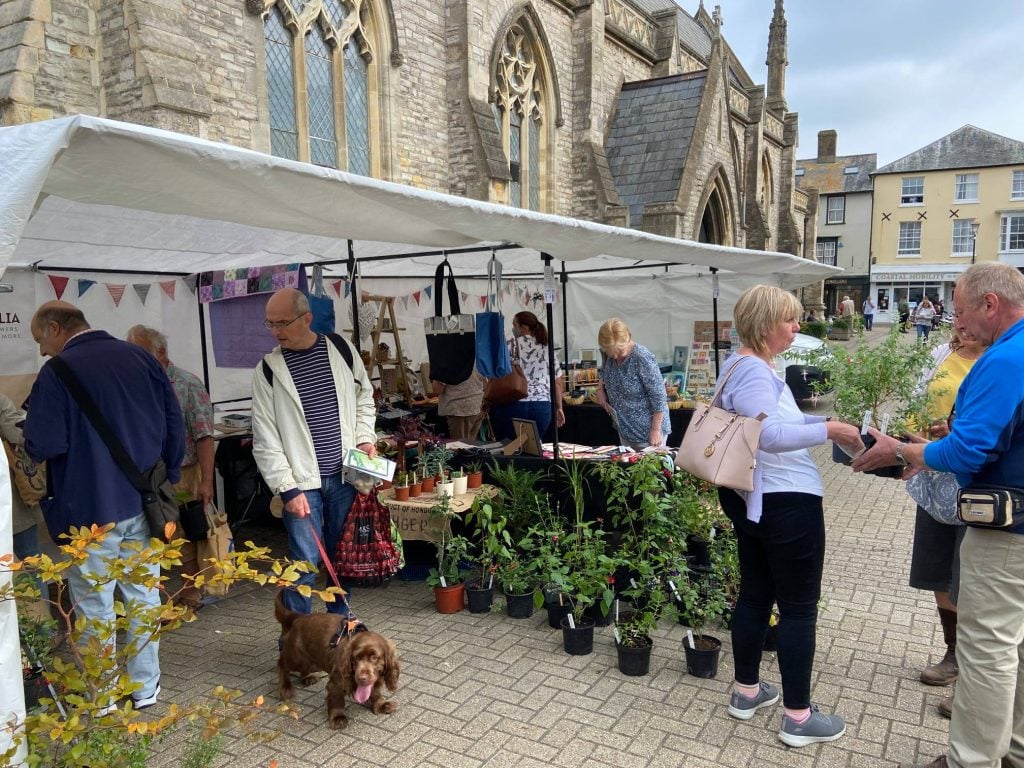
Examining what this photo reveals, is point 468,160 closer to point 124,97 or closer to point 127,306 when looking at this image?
point 124,97

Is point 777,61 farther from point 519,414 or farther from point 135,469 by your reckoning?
point 135,469

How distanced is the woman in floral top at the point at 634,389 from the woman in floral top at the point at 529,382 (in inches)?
51.7

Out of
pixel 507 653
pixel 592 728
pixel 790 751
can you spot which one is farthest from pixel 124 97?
pixel 790 751

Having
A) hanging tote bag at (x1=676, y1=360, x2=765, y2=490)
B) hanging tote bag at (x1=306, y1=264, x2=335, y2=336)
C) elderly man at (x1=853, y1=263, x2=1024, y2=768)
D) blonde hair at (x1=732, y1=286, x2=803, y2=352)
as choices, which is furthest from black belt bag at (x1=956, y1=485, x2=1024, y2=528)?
hanging tote bag at (x1=306, y1=264, x2=335, y2=336)

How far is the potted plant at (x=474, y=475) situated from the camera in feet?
16.4

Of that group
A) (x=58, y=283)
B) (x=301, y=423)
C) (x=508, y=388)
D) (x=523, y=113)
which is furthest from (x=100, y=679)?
(x=523, y=113)

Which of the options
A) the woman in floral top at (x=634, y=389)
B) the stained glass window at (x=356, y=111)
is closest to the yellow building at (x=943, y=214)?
the stained glass window at (x=356, y=111)

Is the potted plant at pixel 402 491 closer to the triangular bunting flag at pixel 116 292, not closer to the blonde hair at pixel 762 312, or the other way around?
the blonde hair at pixel 762 312

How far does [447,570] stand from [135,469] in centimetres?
214

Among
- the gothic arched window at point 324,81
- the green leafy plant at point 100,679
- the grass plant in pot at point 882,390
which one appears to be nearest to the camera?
the green leafy plant at point 100,679

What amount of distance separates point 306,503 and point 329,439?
0.34 m

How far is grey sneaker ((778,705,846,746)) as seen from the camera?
9.75 ft

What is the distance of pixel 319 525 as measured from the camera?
12.1 ft

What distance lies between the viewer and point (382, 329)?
8.93m
